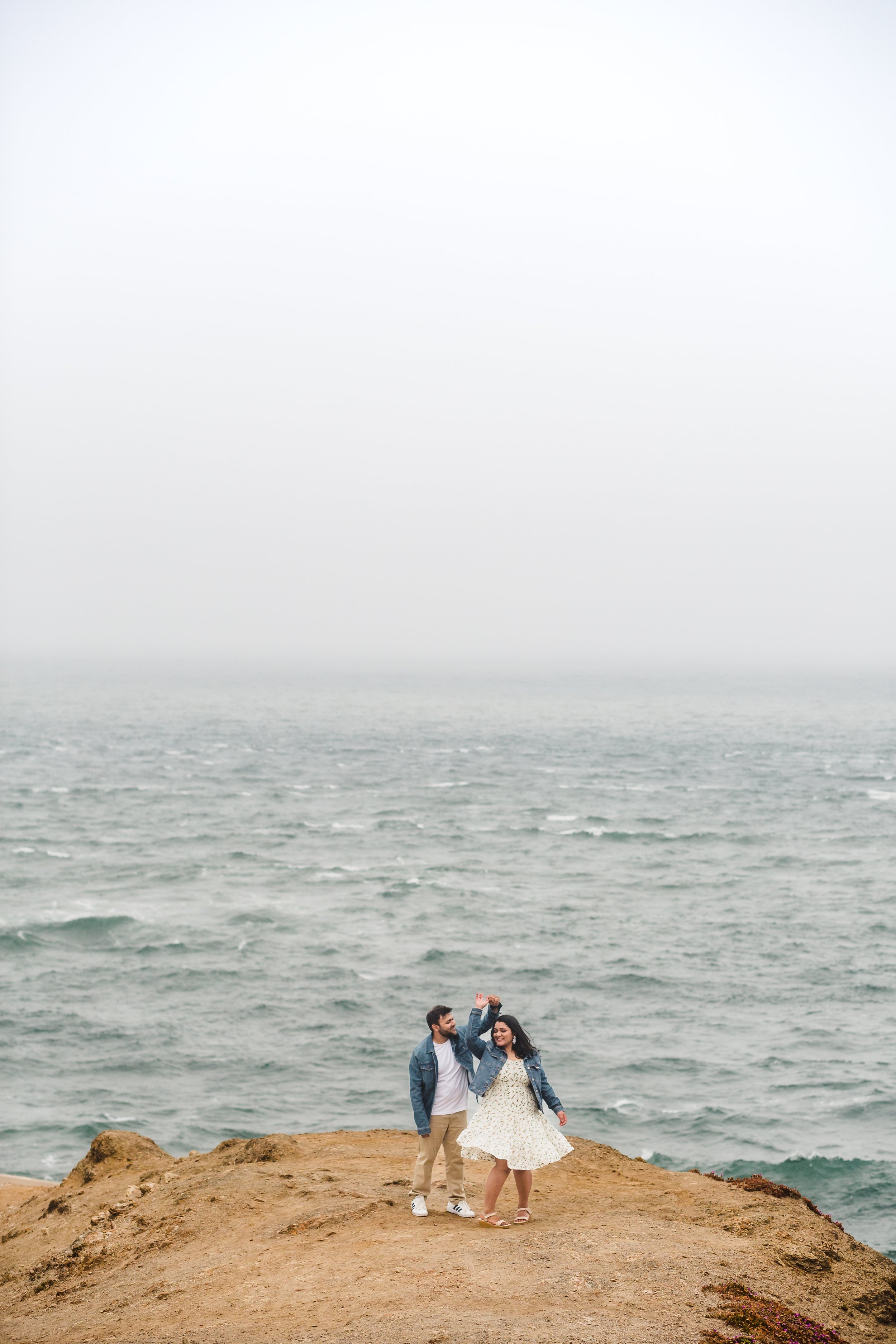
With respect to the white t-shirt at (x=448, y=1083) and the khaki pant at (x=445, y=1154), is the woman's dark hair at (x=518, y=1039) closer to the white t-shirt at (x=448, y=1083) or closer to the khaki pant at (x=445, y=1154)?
the white t-shirt at (x=448, y=1083)

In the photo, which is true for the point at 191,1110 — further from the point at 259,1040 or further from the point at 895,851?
the point at 895,851

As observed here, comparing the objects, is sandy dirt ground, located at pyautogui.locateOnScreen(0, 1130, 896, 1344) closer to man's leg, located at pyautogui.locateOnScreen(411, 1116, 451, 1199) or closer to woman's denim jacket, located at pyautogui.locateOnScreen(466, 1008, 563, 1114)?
man's leg, located at pyautogui.locateOnScreen(411, 1116, 451, 1199)

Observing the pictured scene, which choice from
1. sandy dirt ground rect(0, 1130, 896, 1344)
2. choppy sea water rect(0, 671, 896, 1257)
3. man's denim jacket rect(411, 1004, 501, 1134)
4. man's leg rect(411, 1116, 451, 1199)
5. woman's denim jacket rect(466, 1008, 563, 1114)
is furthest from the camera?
choppy sea water rect(0, 671, 896, 1257)

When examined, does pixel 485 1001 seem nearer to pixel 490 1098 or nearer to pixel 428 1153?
pixel 490 1098

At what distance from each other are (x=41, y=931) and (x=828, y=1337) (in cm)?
4066

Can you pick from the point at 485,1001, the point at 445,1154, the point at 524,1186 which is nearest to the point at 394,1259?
the point at 445,1154

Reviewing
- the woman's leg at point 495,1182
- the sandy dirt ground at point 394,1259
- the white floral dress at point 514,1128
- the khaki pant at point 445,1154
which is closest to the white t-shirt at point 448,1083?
the khaki pant at point 445,1154

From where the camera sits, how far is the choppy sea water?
29.2 metres

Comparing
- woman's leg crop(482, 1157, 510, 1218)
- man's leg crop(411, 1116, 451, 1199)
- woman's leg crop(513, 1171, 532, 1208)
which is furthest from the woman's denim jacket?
woman's leg crop(513, 1171, 532, 1208)

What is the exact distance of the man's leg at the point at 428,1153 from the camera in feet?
38.9

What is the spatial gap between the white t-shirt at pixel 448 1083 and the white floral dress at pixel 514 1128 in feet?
0.97

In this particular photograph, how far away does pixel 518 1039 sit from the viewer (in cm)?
1152

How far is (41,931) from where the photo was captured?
146 ft

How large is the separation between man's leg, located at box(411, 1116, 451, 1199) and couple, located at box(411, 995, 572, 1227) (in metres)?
0.01
